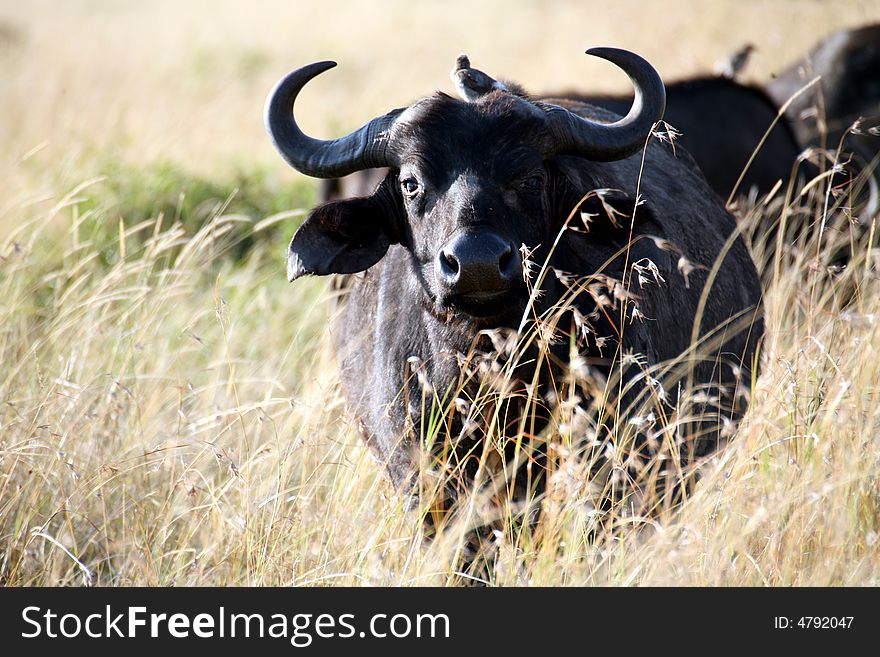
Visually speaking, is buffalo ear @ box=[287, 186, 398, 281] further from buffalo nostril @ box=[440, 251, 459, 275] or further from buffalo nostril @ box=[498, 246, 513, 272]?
buffalo nostril @ box=[498, 246, 513, 272]

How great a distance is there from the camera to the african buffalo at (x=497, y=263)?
3996 millimetres

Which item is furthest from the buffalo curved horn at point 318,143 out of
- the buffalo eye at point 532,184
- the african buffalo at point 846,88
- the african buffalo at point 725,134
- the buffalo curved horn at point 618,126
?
the african buffalo at point 846,88

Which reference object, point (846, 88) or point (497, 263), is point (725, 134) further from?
point (497, 263)

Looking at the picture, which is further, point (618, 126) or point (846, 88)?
point (846, 88)

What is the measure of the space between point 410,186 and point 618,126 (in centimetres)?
95

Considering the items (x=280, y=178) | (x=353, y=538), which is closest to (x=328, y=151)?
(x=353, y=538)

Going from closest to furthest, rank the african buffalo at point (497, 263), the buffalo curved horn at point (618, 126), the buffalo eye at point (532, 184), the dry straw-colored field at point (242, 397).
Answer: the dry straw-colored field at point (242, 397) → the african buffalo at point (497, 263) → the buffalo eye at point (532, 184) → the buffalo curved horn at point (618, 126)

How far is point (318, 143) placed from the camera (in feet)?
15.0

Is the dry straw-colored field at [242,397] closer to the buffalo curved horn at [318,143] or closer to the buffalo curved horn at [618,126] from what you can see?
the buffalo curved horn at [318,143]

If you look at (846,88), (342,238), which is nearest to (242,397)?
(342,238)

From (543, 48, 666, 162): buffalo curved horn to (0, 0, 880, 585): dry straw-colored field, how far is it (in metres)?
0.93

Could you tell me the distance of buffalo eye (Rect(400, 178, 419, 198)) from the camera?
4277mm

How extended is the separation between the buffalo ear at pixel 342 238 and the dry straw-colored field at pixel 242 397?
1.36ft
